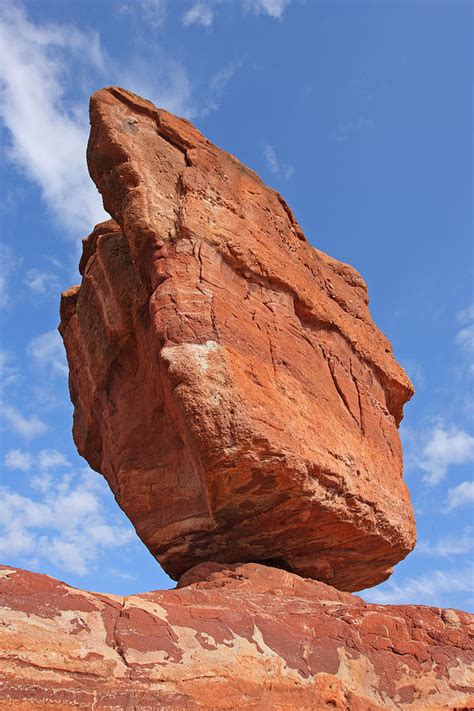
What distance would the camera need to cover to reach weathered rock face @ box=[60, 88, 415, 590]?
7.15 metres

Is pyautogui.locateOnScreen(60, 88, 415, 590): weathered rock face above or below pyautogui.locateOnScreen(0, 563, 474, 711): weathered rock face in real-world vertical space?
above

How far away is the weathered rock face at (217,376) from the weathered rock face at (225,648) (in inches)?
39.4

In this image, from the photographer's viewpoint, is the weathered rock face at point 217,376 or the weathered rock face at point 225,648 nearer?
the weathered rock face at point 225,648

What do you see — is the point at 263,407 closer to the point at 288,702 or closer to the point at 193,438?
the point at 193,438

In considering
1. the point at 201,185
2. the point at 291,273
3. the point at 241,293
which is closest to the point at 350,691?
the point at 241,293

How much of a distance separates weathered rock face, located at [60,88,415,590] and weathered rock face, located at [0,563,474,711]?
100 cm

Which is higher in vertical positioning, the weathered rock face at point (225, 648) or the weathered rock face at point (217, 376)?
the weathered rock face at point (217, 376)

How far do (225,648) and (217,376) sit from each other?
2.45 meters

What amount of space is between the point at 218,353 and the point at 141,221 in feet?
5.93

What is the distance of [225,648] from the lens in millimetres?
5793

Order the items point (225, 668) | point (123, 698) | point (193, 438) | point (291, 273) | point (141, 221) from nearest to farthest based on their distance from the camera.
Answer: point (123, 698), point (225, 668), point (193, 438), point (141, 221), point (291, 273)

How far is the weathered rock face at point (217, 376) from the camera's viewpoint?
282 inches

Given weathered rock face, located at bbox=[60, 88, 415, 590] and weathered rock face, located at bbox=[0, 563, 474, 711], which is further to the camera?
weathered rock face, located at bbox=[60, 88, 415, 590]

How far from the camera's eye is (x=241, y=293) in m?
8.23
